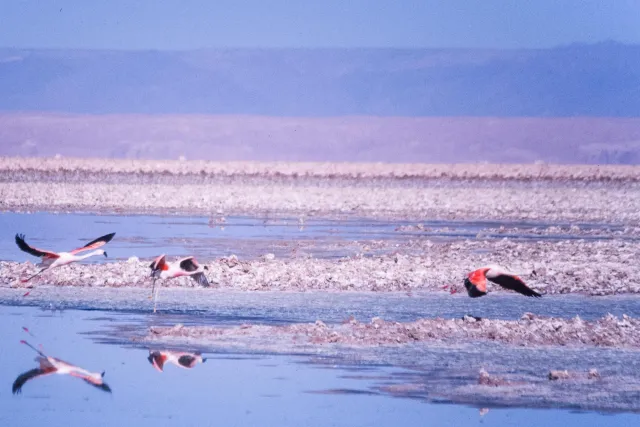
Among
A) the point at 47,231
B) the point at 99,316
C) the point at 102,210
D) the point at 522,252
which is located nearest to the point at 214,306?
the point at 99,316

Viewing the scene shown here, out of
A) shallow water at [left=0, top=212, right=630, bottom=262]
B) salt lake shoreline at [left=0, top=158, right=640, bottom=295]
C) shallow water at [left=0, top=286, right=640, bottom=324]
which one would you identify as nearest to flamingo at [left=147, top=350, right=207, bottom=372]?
shallow water at [left=0, top=286, right=640, bottom=324]

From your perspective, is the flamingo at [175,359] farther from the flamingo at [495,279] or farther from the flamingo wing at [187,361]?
the flamingo at [495,279]

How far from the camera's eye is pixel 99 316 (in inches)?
510

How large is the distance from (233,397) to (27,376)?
2.10m

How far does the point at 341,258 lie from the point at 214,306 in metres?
5.57

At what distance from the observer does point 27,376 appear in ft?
32.0

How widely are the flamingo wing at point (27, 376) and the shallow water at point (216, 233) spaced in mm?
8764

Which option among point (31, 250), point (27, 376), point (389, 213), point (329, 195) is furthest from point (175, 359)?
point (329, 195)

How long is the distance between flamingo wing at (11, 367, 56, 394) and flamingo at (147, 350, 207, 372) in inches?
40.4

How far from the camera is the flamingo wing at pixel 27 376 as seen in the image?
936cm

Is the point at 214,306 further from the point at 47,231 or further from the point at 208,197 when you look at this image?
the point at 208,197

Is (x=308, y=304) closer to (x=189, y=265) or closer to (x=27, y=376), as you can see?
(x=189, y=265)

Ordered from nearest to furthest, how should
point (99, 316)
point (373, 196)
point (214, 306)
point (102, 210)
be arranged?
point (99, 316), point (214, 306), point (102, 210), point (373, 196)

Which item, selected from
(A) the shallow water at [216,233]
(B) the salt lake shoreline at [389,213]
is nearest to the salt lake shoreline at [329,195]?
(B) the salt lake shoreline at [389,213]
